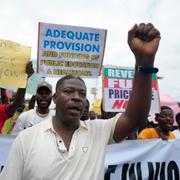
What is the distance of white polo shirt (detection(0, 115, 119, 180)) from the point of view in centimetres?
202

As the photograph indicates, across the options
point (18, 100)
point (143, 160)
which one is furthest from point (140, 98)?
point (18, 100)

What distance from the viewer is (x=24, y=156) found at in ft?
6.86

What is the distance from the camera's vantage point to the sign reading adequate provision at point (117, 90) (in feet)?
18.6

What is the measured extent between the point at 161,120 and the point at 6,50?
94.9 inches

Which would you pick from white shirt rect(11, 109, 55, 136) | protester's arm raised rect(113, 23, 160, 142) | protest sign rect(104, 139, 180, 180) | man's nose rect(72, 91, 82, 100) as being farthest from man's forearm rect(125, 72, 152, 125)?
white shirt rect(11, 109, 55, 136)

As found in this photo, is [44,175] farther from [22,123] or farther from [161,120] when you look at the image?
[161,120]

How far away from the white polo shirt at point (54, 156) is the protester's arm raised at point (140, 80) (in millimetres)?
135

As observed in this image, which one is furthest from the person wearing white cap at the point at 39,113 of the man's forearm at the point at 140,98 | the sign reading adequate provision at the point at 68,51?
the man's forearm at the point at 140,98

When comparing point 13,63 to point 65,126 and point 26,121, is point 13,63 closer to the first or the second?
point 26,121

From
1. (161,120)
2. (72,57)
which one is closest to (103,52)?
(72,57)

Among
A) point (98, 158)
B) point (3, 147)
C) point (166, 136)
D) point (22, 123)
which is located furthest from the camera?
point (166, 136)

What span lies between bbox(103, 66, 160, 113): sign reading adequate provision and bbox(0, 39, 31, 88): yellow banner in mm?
1346

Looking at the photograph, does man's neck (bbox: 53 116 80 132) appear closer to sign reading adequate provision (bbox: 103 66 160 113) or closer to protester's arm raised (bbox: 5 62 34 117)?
protester's arm raised (bbox: 5 62 34 117)

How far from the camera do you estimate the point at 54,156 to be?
6.68 ft
